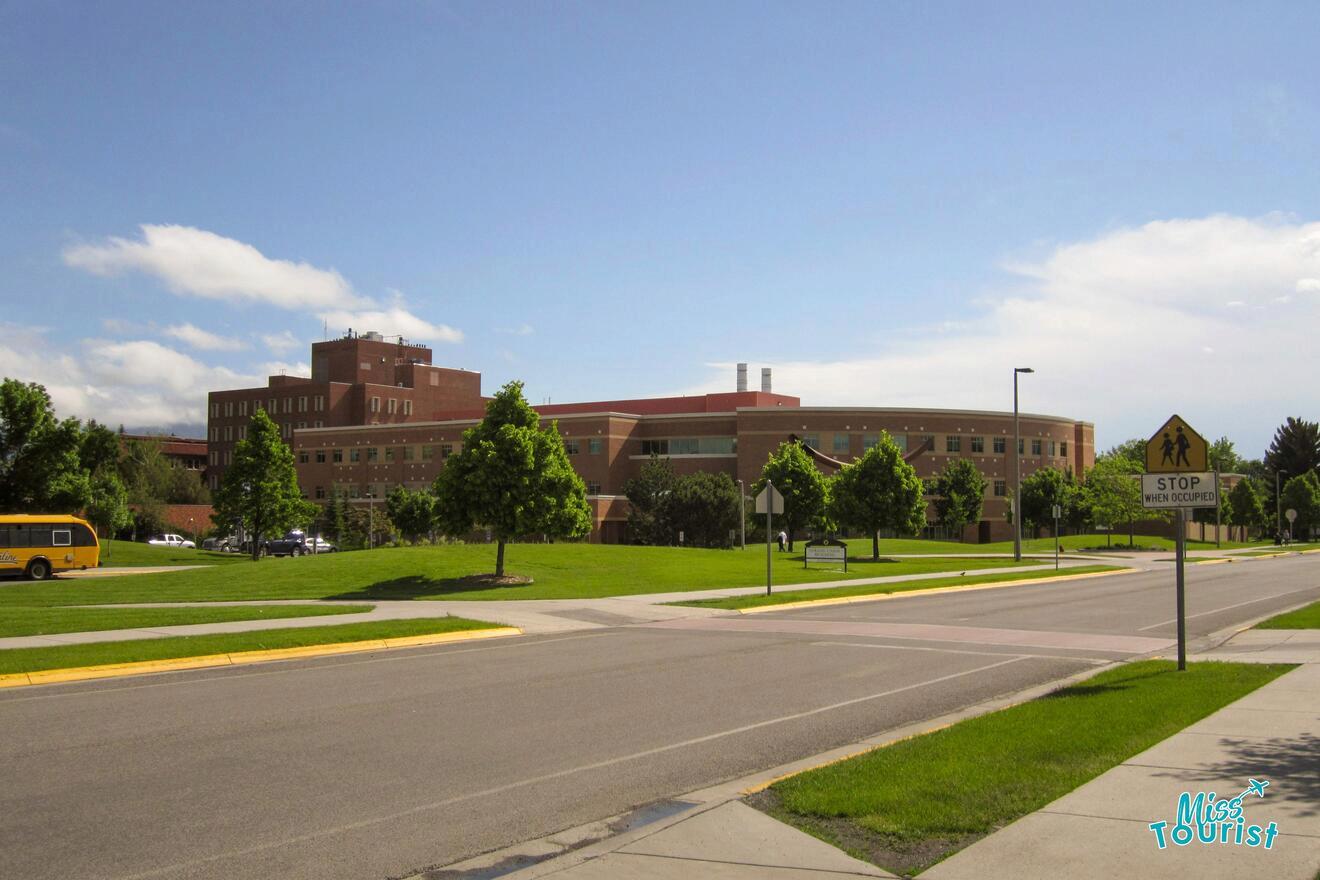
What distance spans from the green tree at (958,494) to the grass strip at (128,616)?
73529mm

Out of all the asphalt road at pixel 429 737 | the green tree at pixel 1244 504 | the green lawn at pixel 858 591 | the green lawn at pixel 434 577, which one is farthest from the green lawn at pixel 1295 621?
the green tree at pixel 1244 504

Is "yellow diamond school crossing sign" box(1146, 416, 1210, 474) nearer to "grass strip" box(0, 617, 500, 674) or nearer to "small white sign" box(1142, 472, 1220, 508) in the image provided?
"small white sign" box(1142, 472, 1220, 508)

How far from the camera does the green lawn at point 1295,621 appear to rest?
2009 cm

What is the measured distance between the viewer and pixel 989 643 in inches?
722

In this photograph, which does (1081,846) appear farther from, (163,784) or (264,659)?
(264,659)

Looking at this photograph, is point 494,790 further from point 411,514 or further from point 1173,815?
point 411,514

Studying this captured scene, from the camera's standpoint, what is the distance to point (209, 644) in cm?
1639

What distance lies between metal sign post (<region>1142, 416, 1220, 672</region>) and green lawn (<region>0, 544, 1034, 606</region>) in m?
18.3

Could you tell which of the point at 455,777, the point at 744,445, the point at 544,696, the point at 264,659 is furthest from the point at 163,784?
the point at 744,445

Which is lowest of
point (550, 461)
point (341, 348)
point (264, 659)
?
point (264, 659)

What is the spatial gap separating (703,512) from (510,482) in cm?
4231

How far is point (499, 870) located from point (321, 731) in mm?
4531

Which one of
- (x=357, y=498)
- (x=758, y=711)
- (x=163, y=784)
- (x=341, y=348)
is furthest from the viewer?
(x=341, y=348)

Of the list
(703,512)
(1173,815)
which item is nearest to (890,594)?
(1173,815)
